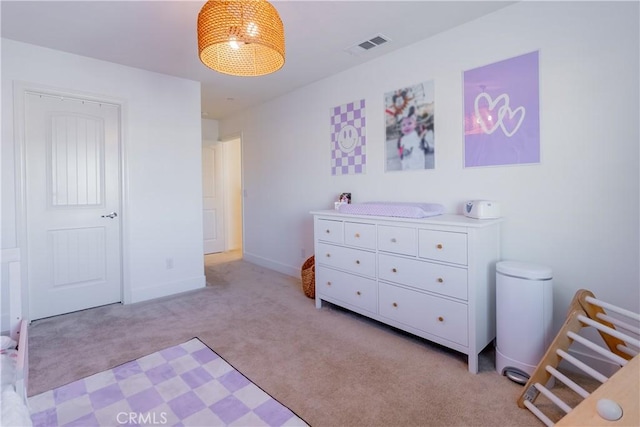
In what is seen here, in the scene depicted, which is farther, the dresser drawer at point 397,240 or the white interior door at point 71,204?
the white interior door at point 71,204

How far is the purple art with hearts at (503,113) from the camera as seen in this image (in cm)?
212

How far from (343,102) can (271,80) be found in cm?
89

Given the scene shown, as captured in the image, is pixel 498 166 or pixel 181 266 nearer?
pixel 498 166

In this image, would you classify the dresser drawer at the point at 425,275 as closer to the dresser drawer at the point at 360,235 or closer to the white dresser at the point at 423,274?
the white dresser at the point at 423,274

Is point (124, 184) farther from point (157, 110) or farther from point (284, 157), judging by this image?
point (284, 157)

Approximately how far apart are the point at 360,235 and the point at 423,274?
2.00 feet

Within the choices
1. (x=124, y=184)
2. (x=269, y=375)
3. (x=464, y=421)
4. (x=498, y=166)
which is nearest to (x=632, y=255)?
(x=498, y=166)

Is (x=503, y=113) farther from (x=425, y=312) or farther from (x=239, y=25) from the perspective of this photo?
(x=239, y=25)

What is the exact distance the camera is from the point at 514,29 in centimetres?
218

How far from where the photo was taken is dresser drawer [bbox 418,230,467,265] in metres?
2.01

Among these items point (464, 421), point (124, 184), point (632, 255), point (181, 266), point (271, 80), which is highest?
point (271, 80)

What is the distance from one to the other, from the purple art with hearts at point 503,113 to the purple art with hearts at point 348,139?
3.44 feet

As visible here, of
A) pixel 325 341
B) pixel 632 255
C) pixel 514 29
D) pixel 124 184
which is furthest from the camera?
pixel 124 184

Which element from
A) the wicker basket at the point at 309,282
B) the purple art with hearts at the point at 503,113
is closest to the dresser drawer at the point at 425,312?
the wicker basket at the point at 309,282
